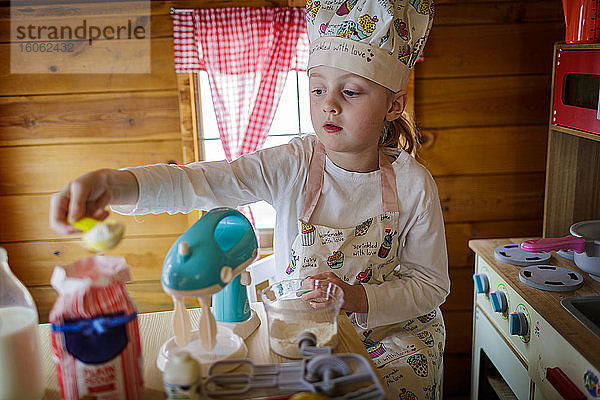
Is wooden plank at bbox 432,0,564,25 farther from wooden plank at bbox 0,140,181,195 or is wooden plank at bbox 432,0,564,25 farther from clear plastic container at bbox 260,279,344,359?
clear plastic container at bbox 260,279,344,359

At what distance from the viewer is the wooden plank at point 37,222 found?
6.53 feet

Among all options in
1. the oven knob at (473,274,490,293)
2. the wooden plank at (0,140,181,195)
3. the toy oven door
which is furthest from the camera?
the wooden plank at (0,140,181,195)

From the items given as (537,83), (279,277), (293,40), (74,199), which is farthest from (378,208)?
(537,83)

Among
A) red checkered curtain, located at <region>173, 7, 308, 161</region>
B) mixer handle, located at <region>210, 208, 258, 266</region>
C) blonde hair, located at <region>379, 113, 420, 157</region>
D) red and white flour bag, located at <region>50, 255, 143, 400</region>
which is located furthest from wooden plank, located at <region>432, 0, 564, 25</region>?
red and white flour bag, located at <region>50, 255, 143, 400</region>

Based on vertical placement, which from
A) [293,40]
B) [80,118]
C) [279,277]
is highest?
[293,40]

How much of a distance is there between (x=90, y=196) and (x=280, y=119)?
1226mm

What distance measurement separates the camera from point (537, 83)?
1.93m

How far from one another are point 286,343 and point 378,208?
1.55 ft

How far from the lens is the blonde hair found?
1358mm

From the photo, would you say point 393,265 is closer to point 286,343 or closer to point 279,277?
point 279,277

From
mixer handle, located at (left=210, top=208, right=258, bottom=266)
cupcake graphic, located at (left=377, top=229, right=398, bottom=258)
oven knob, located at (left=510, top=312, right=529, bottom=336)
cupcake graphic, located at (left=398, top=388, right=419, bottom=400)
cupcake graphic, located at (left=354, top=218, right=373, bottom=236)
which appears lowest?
cupcake graphic, located at (left=398, top=388, right=419, bottom=400)

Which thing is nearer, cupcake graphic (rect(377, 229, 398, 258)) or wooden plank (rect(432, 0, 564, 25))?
cupcake graphic (rect(377, 229, 398, 258))

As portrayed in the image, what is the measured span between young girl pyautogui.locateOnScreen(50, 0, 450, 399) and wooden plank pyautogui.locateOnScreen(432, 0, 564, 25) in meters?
0.71

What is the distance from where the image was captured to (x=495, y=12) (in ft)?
6.14
